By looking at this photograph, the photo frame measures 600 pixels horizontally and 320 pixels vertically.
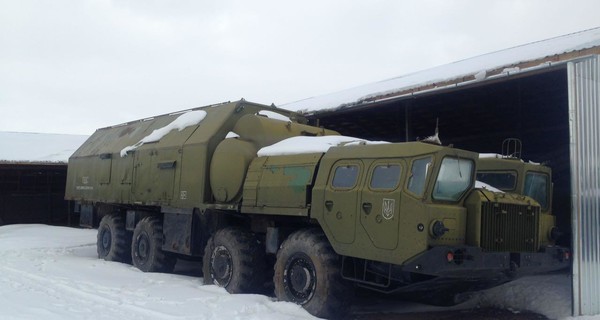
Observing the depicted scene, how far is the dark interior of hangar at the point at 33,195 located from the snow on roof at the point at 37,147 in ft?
1.75

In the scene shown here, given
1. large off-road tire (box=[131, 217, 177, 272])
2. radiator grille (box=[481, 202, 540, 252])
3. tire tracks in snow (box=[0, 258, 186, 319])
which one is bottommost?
tire tracks in snow (box=[0, 258, 186, 319])

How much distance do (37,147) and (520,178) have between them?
23.7m

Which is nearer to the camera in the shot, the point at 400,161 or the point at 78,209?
the point at 400,161

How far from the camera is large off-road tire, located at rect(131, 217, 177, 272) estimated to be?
11742 millimetres

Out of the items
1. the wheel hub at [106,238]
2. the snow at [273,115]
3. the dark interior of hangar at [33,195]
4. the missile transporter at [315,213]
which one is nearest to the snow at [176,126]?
the missile transporter at [315,213]

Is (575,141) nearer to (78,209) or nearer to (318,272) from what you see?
(318,272)

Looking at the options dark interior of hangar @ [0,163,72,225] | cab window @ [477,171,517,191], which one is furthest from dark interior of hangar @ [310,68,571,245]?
dark interior of hangar @ [0,163,72,225]

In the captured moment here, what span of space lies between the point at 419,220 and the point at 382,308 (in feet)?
9.73

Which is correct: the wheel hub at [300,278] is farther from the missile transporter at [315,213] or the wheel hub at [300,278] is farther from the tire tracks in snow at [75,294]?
the tire tracks in snow at [75,294]

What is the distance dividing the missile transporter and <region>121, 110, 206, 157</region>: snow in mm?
36

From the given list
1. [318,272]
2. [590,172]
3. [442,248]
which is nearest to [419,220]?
[442,248]

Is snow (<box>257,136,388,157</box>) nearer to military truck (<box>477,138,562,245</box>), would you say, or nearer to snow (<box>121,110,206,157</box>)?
military truck (<box>477,138,562,245</box>)

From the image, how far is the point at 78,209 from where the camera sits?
52.9ft

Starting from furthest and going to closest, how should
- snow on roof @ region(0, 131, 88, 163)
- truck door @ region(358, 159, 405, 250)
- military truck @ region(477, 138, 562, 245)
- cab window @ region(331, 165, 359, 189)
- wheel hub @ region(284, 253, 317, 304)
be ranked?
snow on roof @ region(0, 131, 88, 163)
military truck @ region(477, 138, 562, 245)
wheel hub @ region(284, 253, 317, 304)
cab window @ region(331, 165, 359, 189)
truck door @ region(358, 159, 405, 250)
